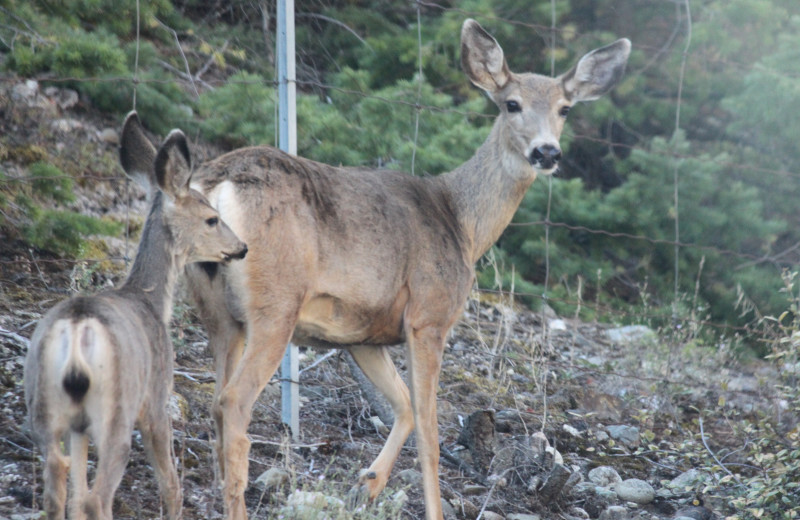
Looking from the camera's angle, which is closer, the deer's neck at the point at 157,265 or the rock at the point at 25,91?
the deer's neck at the point at 157,265

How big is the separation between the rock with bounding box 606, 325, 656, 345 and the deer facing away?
3.09 metres

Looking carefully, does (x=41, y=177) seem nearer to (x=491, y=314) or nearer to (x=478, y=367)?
(x=478, y=367)

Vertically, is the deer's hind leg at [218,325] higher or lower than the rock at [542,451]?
higher

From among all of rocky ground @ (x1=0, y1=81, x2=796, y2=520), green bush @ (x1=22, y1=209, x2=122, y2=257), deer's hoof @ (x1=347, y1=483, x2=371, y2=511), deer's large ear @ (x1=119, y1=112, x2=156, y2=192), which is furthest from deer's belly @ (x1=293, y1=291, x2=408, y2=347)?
green bush @ (x1=22, y1=209, x2=122, y2=257)

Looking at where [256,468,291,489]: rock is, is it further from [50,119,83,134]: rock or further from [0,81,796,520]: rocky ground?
[50,119,83,134]: rock

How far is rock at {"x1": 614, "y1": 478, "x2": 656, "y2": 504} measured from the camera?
591 centimetres

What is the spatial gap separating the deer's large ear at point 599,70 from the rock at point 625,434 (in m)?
2.22

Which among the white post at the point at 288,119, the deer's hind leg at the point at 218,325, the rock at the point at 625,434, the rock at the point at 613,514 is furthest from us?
the rock at the point at 625,434

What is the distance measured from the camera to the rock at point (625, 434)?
683 centimetres

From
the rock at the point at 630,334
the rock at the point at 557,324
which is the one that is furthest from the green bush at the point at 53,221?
the rock at the point at 630,334

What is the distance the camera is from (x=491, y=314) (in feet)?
29.0

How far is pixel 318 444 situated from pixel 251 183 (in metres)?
1.62

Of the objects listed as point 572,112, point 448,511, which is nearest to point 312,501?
point 448,511

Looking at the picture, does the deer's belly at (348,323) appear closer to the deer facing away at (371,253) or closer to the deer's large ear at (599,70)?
the deer facing away at (371,253)
